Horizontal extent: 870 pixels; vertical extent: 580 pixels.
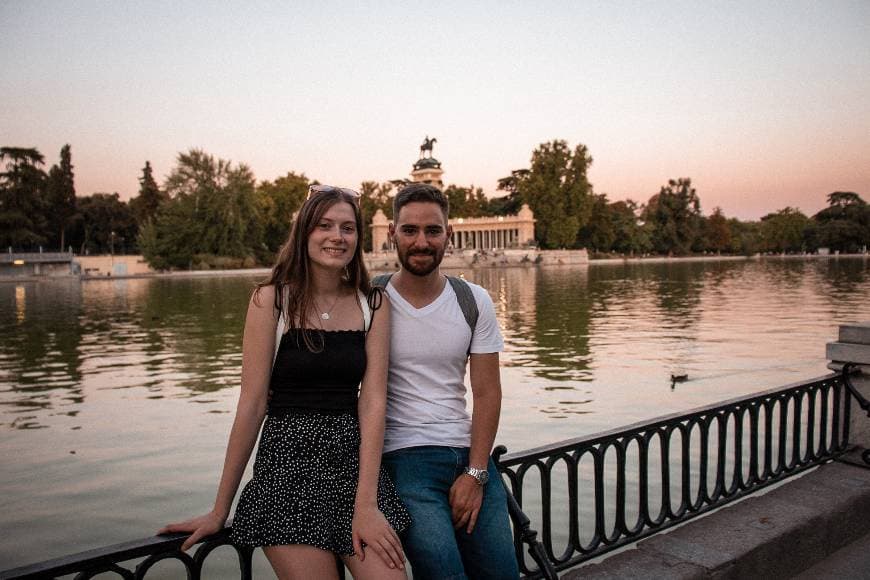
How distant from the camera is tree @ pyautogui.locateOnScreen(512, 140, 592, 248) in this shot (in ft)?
263

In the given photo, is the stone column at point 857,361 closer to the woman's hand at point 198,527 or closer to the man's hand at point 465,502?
the man's hand at point 465,502

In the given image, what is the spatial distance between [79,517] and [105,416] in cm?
377

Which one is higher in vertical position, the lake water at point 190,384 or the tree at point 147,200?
the tree at point 147,200

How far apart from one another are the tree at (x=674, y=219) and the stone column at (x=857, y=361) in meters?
93.4

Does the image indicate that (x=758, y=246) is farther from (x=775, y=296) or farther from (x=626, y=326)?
(x=626, y=326)

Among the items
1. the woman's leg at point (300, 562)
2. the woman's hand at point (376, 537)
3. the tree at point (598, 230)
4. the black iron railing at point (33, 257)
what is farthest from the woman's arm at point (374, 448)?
the tree at point (598, 230)

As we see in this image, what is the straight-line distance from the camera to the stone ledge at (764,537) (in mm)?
3316

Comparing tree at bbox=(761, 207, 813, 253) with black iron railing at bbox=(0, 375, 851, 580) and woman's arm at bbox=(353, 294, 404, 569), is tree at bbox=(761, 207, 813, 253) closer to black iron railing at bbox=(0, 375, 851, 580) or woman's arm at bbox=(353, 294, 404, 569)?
black iron railing at bbox=(0, 375, 851, 580)

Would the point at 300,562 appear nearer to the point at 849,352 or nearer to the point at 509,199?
the point at 849,352

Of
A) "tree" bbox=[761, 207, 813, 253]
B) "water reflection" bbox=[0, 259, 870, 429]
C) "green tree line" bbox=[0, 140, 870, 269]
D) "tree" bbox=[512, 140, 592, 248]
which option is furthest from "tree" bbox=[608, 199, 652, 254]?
"water reflection" bbox=[0, 259, 870, 429]

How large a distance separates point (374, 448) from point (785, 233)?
409ft

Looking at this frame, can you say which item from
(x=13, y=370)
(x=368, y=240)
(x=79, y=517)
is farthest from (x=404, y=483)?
(x=368, y=240)

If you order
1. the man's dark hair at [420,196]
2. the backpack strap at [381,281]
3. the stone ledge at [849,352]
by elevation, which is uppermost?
the man's dark hair at [420,196]

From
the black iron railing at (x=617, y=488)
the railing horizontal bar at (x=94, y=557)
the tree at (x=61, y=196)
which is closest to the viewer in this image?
the railing horizontal bar at (x=94, y=557)
